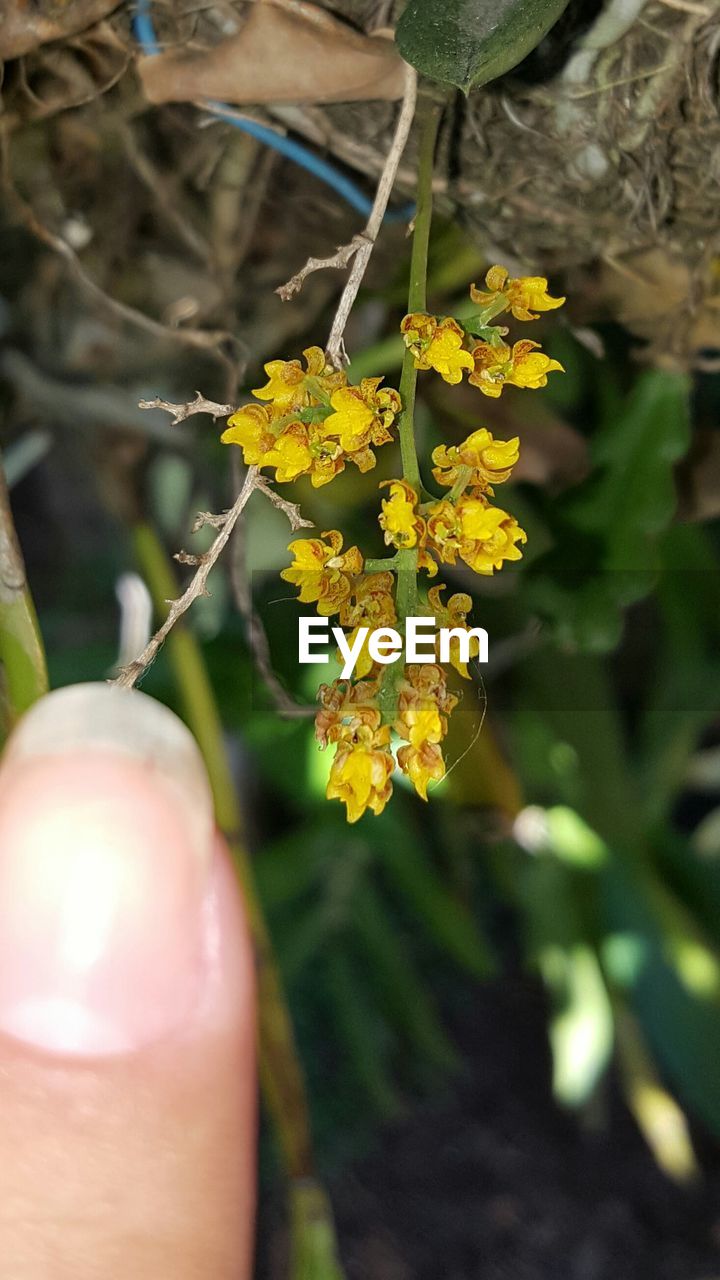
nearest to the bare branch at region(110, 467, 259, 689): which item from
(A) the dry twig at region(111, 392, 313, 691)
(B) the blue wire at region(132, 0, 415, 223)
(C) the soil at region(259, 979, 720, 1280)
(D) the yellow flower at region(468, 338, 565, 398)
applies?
(A) the dry twig at region(111, 392, 313, 691)

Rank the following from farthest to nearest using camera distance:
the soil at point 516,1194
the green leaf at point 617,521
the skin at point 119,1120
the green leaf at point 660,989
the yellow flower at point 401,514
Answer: the soil at point 516,1194, the green leaf at point 660,989, the green leaf at point 617,521, the skin at point 119,1120, the yellow flower at point 401,514

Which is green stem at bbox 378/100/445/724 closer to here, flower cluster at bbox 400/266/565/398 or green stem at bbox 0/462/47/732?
flower cluster at bbox 400/266/565/398

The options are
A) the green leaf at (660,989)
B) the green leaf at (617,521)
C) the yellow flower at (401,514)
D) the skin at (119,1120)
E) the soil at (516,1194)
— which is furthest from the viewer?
the soil at (516,1194)

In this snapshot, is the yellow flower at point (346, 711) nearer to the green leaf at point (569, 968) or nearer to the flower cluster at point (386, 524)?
the flower cluster at point (386, 524)

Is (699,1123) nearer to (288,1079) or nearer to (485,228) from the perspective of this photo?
(288,1079)

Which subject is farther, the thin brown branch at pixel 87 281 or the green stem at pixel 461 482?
the thin brown branch at pixel 87 281

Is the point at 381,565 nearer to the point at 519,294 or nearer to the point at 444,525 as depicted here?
the point at 444,525

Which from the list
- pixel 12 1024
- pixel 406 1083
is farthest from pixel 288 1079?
pixel 406 1083

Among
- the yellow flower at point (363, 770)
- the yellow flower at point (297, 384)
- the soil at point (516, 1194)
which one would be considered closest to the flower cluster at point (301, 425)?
the yellow flower at point (297, 384)
